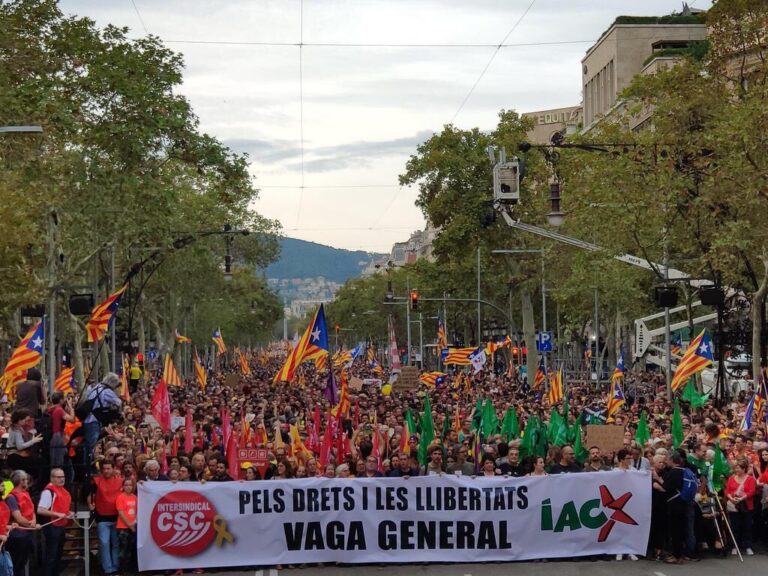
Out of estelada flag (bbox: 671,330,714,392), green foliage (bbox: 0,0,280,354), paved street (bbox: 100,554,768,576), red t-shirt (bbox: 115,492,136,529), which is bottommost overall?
paved street (bbox: 100,554,768,576)

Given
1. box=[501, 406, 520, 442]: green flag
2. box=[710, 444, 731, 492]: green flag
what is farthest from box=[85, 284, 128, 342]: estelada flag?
box=[710, 444, 731, 492]: green flag

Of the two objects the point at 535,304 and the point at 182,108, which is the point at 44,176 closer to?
the point at 182,108

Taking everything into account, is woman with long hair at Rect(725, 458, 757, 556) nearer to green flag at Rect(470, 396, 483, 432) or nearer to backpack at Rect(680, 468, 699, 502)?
backpack at Rect(680, 468, 699, 502)

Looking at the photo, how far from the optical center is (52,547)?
16.3 metres

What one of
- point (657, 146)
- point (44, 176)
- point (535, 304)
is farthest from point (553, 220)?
point (535, 304)

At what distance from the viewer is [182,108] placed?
37.3 metres

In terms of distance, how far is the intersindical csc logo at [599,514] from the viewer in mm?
17672

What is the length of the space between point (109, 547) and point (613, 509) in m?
5.90

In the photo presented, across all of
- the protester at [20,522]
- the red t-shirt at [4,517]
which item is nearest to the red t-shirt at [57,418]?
the protester at [20,522]

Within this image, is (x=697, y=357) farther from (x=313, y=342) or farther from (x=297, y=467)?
(x=297, y=467)

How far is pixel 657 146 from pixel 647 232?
2.62m

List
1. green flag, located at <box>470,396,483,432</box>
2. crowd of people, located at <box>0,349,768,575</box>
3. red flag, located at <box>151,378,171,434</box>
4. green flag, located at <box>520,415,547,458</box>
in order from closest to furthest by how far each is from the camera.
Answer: crowd of people, located at <box>0,349,768,575</box> < green flag, located at <box>520,415,547,458</box> < red flag, located at <box>151,378,171,434</box> < green flag, located at <box>470,396,483,432</box>

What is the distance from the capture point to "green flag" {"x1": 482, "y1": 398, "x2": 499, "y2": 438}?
27547 millimetres

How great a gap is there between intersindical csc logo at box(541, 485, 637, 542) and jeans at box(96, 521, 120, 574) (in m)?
5.04
